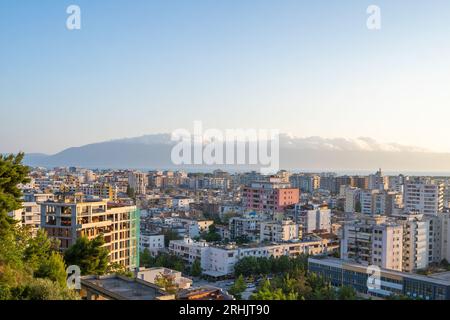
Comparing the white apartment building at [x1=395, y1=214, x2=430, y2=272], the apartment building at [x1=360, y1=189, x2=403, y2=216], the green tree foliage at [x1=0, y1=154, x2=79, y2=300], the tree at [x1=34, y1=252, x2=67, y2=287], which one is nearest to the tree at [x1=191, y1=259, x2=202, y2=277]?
the white apartment building at [x1=395, y1=214, x2=430, y2=272]

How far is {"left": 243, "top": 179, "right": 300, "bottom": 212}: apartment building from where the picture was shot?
61.5 ft

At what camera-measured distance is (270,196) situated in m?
19.1

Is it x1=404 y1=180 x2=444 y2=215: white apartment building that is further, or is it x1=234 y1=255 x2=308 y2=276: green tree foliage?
x1=404 y1=180 x2=444 y2=215: white apartment building

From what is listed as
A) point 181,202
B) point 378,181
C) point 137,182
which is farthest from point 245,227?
point 137,182

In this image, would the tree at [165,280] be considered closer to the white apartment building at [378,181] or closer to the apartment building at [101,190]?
the apartment building at [101,190]

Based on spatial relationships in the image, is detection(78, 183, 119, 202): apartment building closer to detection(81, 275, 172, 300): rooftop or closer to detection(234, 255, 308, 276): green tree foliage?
detection(234, 255, 308, 276): green tree foliage

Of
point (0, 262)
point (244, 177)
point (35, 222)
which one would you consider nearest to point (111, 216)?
point (35, 222)

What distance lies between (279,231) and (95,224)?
21.5 feet

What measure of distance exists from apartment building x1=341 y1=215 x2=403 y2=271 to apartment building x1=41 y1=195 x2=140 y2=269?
14.6 feet

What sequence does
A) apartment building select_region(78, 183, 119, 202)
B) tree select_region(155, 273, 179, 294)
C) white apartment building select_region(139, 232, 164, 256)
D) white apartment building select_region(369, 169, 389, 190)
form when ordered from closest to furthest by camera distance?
1. tree select_region(155, 273, 179, 294)
2. white apartment building select_region(139, 232, 164, 256)
3. apartment building select_region(78, 183, 119, 202)
4. white apartment building select_region(369, 169, 389, 190)

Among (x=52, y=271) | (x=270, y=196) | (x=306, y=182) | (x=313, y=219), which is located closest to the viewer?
(x=52, y=271)

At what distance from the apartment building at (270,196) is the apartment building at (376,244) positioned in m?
7.79

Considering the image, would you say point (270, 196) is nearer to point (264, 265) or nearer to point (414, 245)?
point (264, 265)
